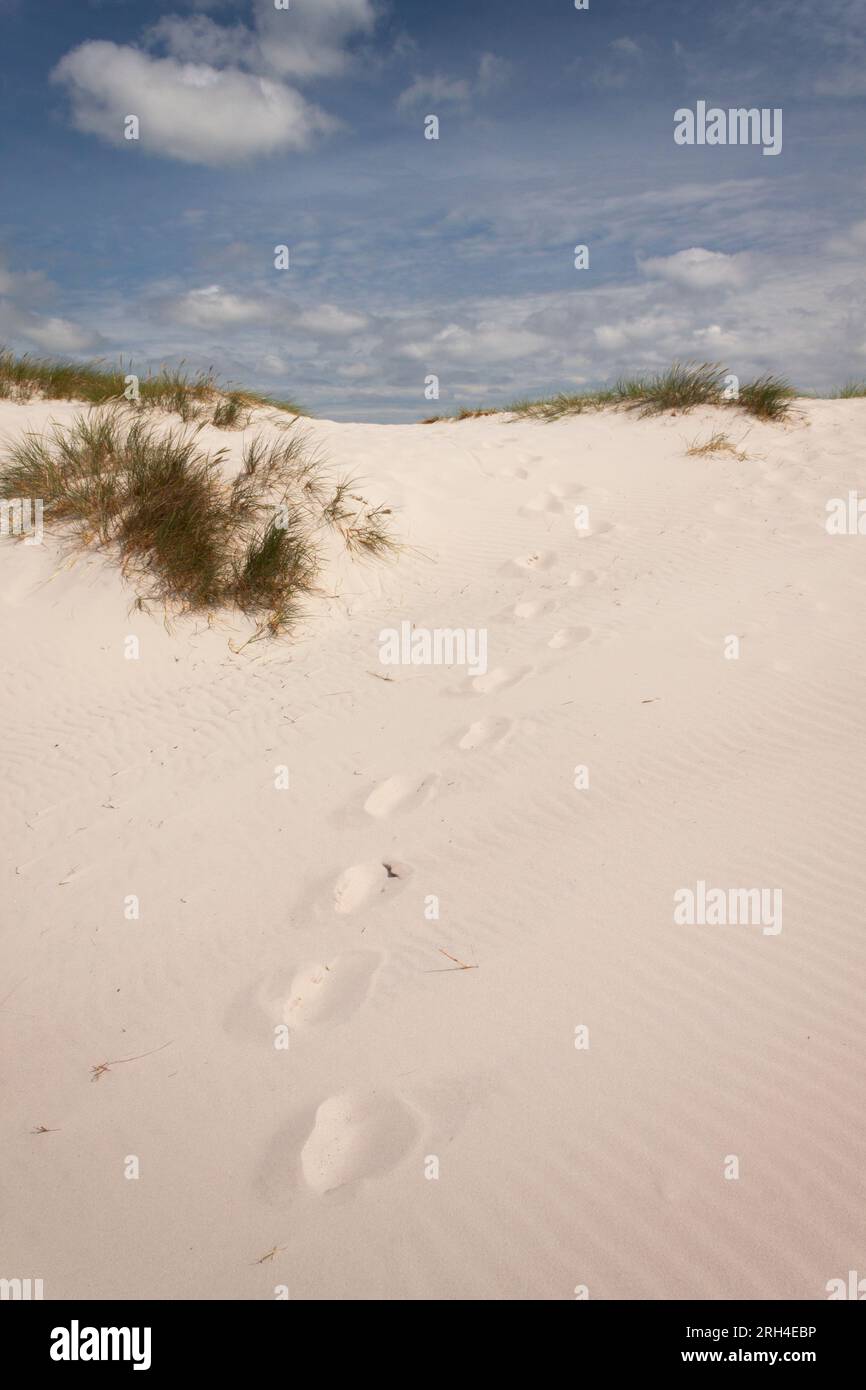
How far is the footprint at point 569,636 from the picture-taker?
16.6 ft

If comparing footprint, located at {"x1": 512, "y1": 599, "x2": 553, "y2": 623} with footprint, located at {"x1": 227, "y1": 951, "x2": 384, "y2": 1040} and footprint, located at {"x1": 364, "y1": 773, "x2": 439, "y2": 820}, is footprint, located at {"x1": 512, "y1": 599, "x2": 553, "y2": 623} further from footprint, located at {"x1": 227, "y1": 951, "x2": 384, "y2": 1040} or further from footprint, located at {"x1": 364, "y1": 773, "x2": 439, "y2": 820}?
footprint, located at {"x1": 227, "y1": 951, "x2": 384, "y2": 1040}

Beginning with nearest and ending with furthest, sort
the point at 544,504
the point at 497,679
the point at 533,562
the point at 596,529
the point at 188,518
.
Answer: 1. the point at 497,679
2. the point at 188,518
3. the point at 533,562
4. the point at 596,529
5. the point at 544,504

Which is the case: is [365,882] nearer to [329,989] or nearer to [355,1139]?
[329,989]

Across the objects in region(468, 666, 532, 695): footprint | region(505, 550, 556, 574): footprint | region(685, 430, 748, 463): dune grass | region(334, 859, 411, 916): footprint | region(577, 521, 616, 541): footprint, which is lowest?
region(334, 859, 411, 916): footprint

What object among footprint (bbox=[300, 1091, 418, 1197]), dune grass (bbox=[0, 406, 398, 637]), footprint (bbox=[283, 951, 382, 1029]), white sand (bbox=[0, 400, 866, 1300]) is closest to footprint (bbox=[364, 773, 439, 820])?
white sand (bbox=[0, 400, 866, 1300])

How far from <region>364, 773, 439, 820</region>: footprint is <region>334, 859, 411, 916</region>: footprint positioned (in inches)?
14.9

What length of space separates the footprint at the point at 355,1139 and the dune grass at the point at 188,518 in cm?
391

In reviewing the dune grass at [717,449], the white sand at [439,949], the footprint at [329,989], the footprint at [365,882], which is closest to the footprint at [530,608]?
the white sand at [439,949]

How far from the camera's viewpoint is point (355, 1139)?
7.06 ft

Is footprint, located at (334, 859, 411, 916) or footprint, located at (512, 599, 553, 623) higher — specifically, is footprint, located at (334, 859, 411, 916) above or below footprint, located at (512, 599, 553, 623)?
below

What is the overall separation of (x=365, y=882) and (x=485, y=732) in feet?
4.18

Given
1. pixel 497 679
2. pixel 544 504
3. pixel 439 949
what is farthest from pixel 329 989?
pixel 544 504

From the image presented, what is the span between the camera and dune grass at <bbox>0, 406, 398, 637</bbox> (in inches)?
222
